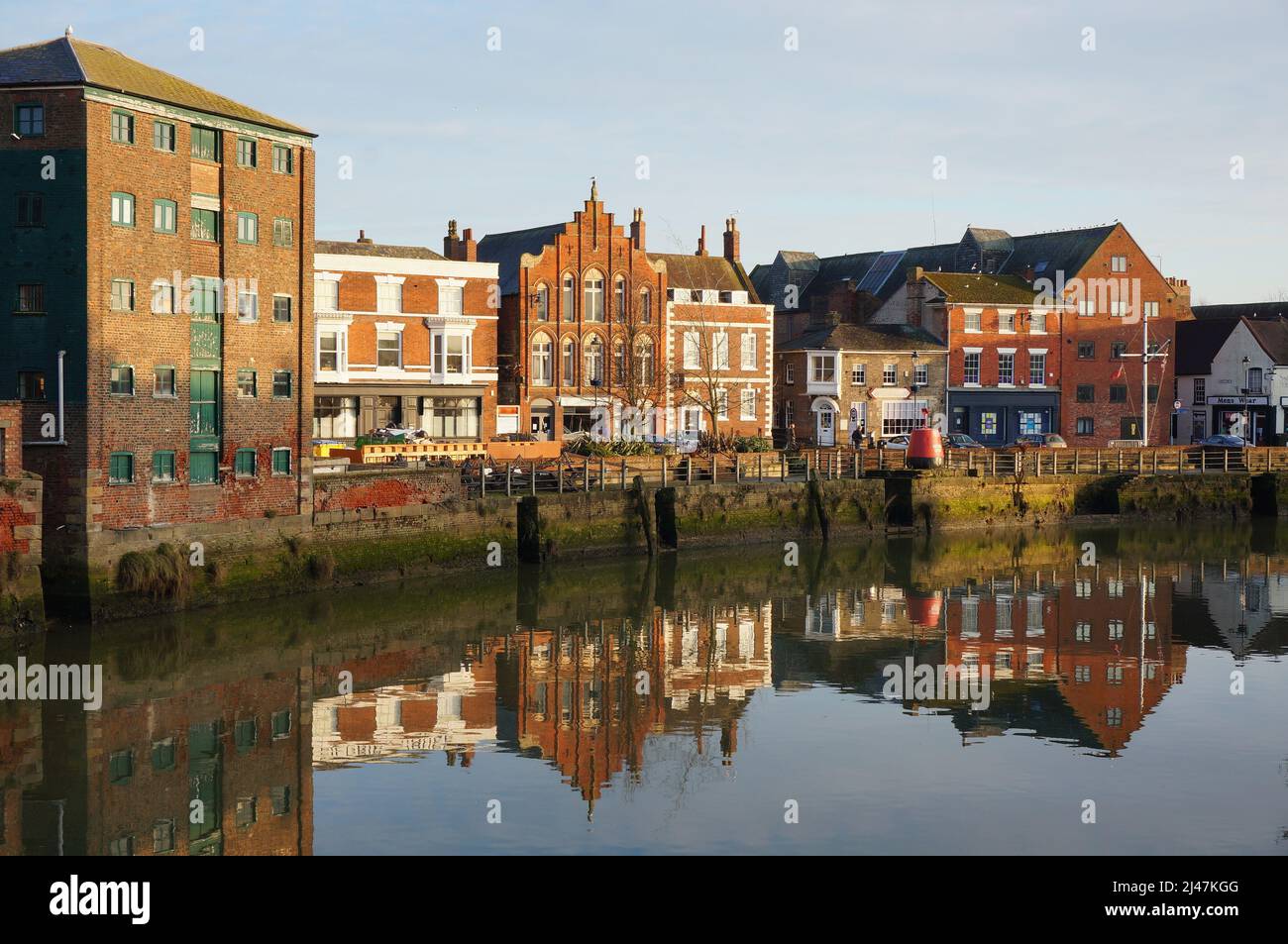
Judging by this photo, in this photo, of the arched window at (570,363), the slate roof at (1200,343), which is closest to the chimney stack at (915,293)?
the slate roof at (1200,343)

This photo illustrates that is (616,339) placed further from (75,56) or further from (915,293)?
(75,56)

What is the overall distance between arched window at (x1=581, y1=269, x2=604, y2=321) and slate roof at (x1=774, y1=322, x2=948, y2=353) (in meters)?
11.4

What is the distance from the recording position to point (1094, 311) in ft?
258

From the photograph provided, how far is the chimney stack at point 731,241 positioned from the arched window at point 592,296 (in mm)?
11562

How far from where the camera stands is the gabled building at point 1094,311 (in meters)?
78.0

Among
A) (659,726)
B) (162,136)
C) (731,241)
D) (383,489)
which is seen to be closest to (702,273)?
(731,241)

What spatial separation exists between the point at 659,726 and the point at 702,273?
48280 millimetres

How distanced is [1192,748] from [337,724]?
45.1 feet

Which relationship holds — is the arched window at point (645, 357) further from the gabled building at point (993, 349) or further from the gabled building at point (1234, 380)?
the gabled building at point (1234, 380)

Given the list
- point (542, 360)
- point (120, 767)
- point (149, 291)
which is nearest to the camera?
point (120, 767)

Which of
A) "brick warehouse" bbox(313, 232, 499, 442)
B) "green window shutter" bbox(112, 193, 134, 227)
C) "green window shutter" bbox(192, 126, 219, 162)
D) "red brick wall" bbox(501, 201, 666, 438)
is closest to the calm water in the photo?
"green window shutter" bbox(112, 193, 134, 227)

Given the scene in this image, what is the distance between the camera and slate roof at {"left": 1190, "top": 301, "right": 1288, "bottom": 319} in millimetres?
97188

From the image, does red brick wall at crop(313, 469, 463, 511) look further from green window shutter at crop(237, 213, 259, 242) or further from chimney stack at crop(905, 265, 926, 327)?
chimney stack at crop(905, 265, 926, 327)
